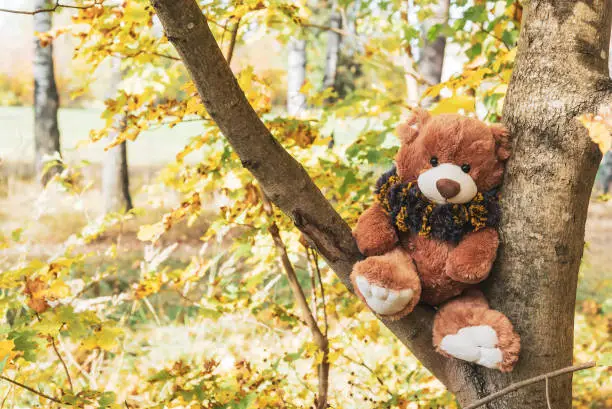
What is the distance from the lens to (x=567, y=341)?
1110 millimetres

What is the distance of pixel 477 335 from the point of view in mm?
1041

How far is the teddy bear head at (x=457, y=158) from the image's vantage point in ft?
3.47

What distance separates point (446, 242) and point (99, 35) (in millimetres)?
1240

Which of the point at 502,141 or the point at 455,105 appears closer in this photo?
the point at 502,141

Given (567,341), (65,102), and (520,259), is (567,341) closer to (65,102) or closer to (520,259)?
(520,259)

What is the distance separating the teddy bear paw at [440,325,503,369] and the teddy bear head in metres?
0.27

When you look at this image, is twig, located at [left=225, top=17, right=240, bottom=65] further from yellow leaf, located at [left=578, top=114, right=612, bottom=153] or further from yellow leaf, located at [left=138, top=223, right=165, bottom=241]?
yellow leaf, located at [left=578, top=114, right=612, bottom=153]

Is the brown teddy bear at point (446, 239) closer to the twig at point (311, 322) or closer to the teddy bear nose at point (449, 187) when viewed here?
the teddy bear nose at point (449, 187)

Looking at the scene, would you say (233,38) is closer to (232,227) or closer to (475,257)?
(232,227)

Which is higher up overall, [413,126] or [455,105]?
[455,105]

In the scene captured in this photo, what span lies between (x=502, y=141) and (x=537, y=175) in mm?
106

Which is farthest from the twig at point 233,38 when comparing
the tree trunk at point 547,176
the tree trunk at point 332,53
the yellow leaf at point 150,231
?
the tree trunk at point 332,53

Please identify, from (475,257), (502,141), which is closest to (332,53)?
(502,141)

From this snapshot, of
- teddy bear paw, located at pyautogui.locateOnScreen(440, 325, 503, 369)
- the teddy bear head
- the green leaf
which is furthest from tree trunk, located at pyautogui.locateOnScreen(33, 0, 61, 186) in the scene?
teddy bear paw, located at pyautogui.locateOnScreen(440, 325, 503, 369)
